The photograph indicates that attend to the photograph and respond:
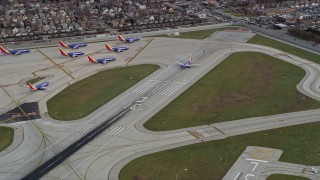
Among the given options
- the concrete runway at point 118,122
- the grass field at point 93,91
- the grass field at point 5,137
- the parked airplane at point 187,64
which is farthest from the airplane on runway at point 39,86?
the parked airplane at point 187,64

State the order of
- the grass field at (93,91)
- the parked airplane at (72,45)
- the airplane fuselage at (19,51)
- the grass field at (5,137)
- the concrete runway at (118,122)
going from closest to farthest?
the concrete runway at (118,122) < the grass field at (5,137) < the grass field at (93,91) < the airplane fuselage at (19,51) < the parked airplane at (72,45)

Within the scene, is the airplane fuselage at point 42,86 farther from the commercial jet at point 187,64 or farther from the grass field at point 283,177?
the grass field at point 283,177

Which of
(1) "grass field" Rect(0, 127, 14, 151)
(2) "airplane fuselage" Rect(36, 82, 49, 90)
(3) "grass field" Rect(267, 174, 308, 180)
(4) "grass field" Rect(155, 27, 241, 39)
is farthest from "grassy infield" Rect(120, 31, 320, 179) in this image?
(2) "airplane fuselage" Rect(36, 82, 49, 90)

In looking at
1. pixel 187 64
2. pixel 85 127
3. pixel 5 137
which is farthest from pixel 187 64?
pixel 5 137

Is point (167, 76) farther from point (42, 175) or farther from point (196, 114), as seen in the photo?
point (42, 175)

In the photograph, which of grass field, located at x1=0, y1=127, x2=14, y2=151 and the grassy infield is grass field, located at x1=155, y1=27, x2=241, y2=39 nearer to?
the grassy infield

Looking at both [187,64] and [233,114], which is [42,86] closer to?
[187,64]
